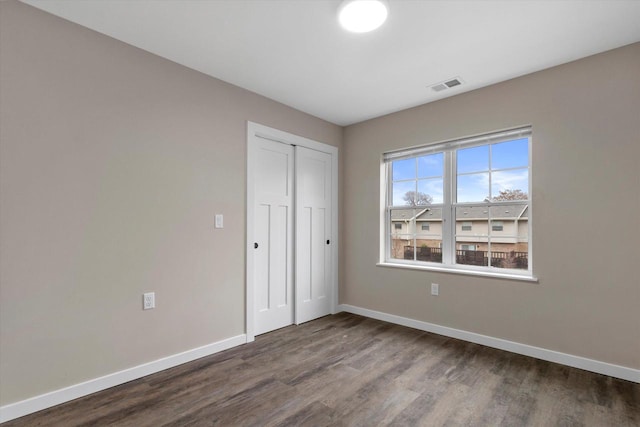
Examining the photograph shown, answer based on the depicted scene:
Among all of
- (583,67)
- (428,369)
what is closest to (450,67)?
(583,67)

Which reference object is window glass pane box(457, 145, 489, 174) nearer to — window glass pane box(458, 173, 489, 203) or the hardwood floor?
window glass pane box(458, 173, 489, 203)

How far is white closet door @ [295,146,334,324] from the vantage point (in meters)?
3.73

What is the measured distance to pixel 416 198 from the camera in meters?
3.73

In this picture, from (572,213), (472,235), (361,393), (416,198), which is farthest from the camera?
(416,198)

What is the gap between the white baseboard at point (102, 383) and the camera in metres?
1.87

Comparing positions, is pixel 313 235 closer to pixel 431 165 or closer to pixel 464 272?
pixel 431 165

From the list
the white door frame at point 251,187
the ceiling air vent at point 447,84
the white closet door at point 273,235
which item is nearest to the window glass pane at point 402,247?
the white closet door at point 273,235

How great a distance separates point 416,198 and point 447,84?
130 cm

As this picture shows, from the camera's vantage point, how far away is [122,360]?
229cm

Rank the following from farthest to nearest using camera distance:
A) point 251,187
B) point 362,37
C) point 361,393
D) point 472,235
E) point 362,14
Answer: point 472,235 < point 251,187 < point 362,37 < point 361,393 < point 362,14

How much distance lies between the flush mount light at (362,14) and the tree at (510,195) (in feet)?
6.72

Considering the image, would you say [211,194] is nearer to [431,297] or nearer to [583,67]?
[431,297]

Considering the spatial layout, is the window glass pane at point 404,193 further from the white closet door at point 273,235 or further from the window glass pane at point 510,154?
the white closet door at point 273,235

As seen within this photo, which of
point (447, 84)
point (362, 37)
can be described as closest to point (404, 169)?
point (447, 84)
